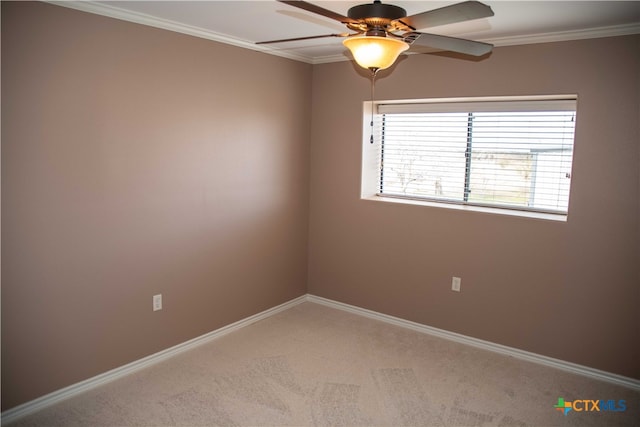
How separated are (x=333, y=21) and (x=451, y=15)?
110 centimetres

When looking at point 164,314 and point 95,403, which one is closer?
point 95,403

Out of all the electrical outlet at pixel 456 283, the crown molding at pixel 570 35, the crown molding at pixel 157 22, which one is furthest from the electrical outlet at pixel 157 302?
the crown molding at pixel 570 35

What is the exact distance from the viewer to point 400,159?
4305 mm

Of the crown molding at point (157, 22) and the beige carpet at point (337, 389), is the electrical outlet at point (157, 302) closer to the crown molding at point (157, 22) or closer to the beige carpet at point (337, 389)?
the beige carpet at point (337, 389)

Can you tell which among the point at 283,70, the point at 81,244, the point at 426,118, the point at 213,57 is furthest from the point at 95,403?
the point at 426,118

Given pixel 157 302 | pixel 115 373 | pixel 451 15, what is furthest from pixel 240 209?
pixel 451 15

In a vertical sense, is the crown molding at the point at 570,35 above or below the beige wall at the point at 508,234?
above

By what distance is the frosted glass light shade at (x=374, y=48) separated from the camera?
2119 millimetres

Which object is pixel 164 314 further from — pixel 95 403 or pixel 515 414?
pixel 515 414

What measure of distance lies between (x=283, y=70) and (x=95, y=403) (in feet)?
9.11

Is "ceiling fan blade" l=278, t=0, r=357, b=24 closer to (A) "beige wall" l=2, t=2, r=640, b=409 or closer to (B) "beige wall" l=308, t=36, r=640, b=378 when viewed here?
(A) "beige wall" l=2, t=2, r=640, b=409

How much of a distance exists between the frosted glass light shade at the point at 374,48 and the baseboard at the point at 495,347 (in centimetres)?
244

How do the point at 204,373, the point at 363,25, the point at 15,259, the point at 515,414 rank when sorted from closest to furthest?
the point at 363,25 → the point at 15,259 → the point at 515,414 → the point at 204,373

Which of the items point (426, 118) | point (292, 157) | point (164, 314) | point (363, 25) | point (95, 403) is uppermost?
point (363, 25)
